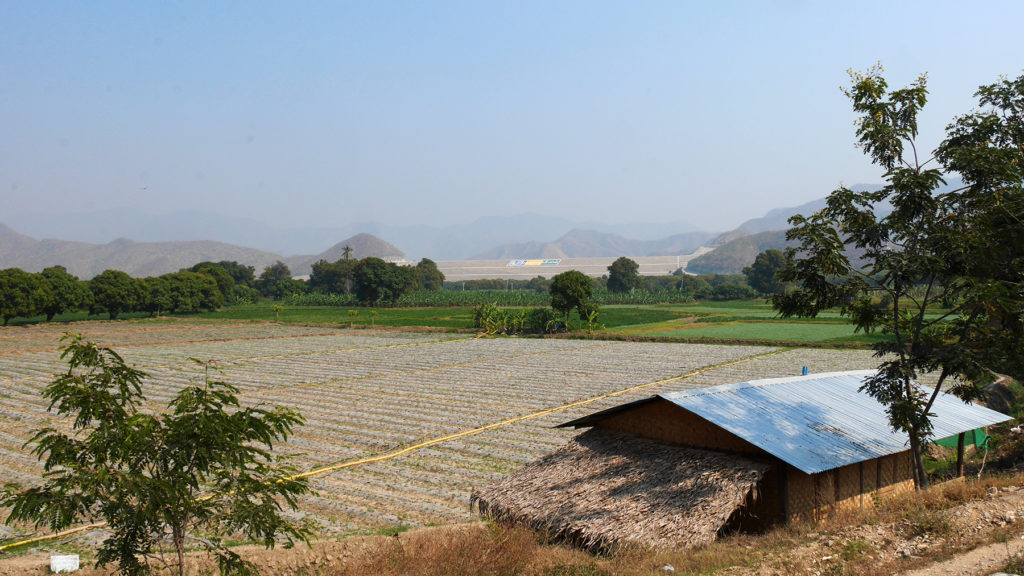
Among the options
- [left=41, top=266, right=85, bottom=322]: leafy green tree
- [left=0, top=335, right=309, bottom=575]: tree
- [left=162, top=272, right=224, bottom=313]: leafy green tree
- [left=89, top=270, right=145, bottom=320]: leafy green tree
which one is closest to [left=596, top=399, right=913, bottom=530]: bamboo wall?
[left=0, top=335, right=309, bottom=575]: tree

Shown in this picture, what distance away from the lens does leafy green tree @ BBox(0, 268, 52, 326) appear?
64.2 m

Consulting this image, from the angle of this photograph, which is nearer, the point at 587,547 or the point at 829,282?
the point at 587,547

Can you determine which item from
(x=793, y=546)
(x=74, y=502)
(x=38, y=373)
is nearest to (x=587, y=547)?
(x=793, y=546)

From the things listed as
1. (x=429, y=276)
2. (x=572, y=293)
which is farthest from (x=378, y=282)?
(x=429, y=276)

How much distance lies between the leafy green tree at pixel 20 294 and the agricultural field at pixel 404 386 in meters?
10.5

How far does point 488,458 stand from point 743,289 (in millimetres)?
98727

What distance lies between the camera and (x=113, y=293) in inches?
2977

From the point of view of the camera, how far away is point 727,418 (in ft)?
34.7

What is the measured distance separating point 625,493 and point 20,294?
235 ft

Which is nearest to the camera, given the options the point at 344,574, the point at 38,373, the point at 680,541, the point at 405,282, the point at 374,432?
the point at 344,574

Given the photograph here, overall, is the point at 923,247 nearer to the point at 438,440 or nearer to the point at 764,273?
the point at 438,440

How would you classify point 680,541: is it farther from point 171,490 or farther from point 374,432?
point 374,432

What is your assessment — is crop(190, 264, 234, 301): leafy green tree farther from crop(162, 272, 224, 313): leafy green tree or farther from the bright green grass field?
the bright green grass field

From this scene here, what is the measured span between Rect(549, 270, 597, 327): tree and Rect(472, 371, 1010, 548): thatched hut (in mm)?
43321
